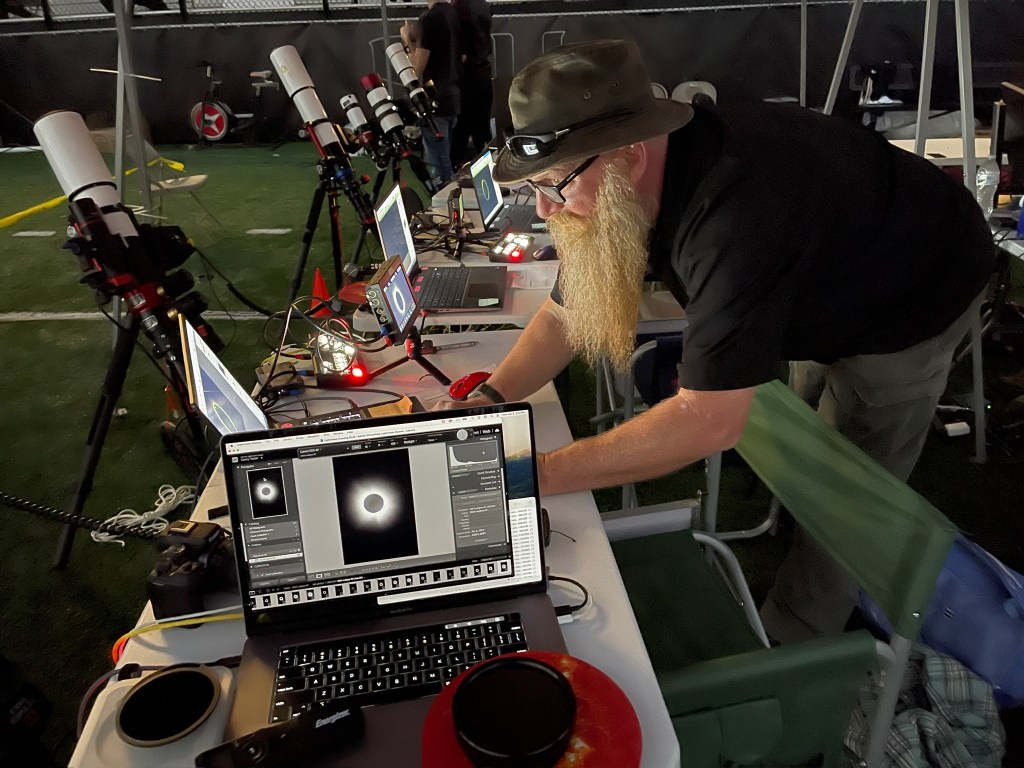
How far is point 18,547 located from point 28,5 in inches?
363

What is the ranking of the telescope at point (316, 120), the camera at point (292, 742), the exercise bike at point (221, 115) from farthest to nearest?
the exercise bike at point (221, 115), the telescope at point (316, 120), the camera at point (292, 742)

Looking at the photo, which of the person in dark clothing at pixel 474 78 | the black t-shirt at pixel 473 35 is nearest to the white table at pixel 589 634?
the person in dark clothing at pixel 474 78

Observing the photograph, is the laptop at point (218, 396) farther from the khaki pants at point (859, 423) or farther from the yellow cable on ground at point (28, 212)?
the yellow cable on ground at point (28, 212)

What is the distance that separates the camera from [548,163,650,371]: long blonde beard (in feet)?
4.17

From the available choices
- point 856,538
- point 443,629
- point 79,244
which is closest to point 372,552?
point 443,629

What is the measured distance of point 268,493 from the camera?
104 cm

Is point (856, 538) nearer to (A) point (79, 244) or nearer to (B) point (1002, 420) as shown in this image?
(A) point (79, 244)

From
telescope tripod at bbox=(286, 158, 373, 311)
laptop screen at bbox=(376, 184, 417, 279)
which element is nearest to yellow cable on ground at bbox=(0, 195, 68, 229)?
telescope tripod at bbox=(286, 158, 373, 311)

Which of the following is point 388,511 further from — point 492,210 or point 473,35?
point 473,35

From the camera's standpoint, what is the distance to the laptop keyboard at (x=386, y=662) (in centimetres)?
96

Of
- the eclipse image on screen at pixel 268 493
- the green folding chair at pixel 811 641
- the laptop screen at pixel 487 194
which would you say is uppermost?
the laptop screen at pixel 487 194

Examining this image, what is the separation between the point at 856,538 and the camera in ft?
3.74

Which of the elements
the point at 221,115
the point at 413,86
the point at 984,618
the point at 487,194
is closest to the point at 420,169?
the point at 413,86

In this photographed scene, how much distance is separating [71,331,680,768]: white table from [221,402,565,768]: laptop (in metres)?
0.07
